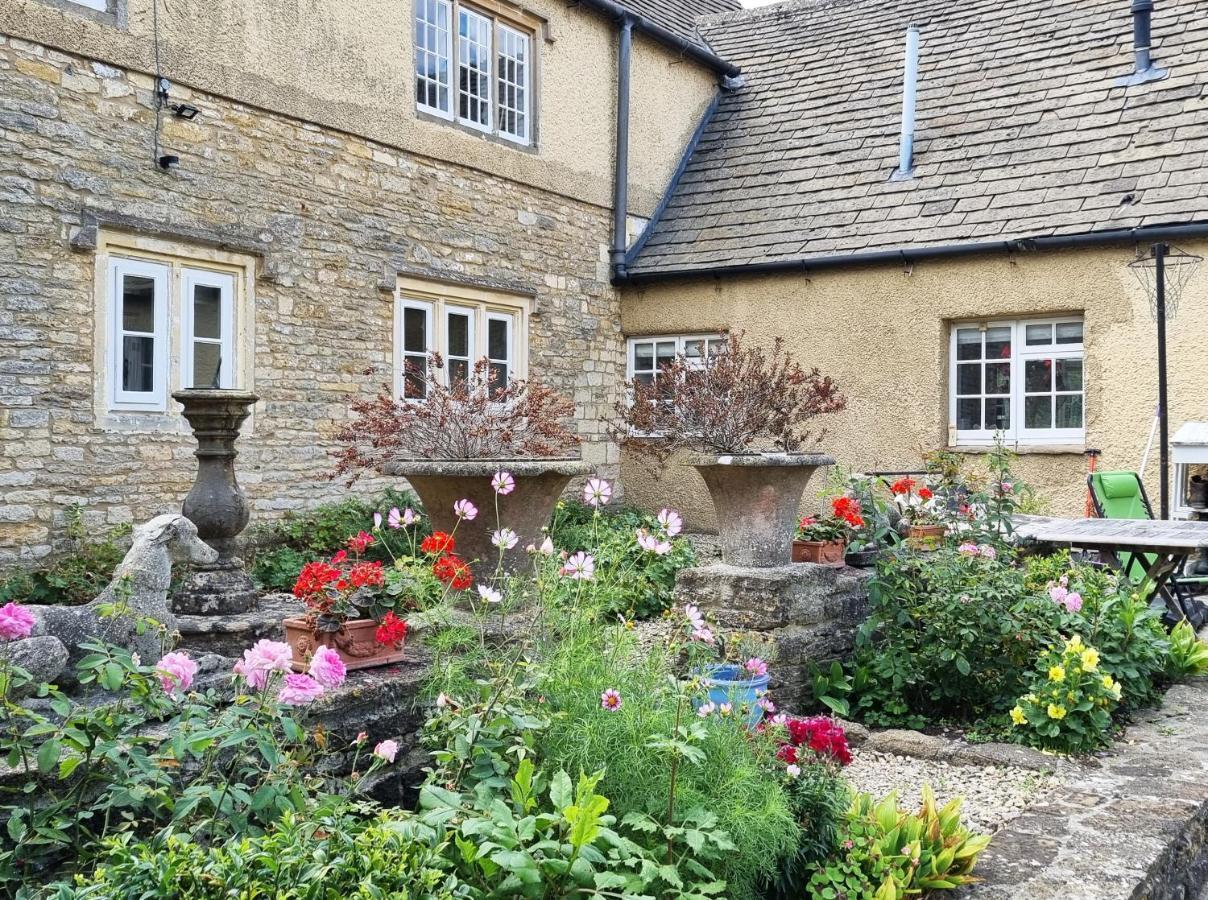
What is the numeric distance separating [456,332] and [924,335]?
4.69 meters

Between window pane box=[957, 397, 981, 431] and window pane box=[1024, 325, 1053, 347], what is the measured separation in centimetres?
76

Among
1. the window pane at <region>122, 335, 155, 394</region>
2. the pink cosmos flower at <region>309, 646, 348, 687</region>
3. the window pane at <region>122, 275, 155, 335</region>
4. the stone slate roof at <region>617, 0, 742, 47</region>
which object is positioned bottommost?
the pink cosmos flower at <region>309, 646, 348, 687</region>

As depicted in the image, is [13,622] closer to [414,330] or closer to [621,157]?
[414,330]

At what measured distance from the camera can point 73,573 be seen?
7332mm

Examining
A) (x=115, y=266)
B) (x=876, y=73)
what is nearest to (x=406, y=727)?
(x=115, y=266)

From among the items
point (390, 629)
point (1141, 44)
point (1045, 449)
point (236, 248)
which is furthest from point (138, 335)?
point (1141, 44)

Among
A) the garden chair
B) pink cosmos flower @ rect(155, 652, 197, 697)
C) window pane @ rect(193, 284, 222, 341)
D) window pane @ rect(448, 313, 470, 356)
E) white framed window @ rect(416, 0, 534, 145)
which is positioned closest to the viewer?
pink cosmos flower @ rect(155, 652, 197, 697)

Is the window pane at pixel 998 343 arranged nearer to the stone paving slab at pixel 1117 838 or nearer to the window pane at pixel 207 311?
the stone paving slab at pixel 1117 838

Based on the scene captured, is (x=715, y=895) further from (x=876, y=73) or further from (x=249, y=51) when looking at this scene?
(x=876, y=73)

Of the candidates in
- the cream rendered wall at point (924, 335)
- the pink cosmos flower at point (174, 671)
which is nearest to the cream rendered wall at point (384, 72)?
the cream rendered wall at point (924, 335)

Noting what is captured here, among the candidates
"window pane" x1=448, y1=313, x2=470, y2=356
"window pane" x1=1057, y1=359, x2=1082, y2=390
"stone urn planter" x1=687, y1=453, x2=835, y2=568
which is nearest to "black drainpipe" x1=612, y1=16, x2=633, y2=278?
"window pane" x1=448, y1=313, x2=470, y2=356

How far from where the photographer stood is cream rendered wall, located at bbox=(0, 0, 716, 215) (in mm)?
7875

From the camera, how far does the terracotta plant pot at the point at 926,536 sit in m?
6.16

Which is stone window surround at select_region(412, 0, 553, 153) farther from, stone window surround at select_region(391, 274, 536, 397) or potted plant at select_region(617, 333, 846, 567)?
potted plant at select_region(617, 333, 846, 567)
